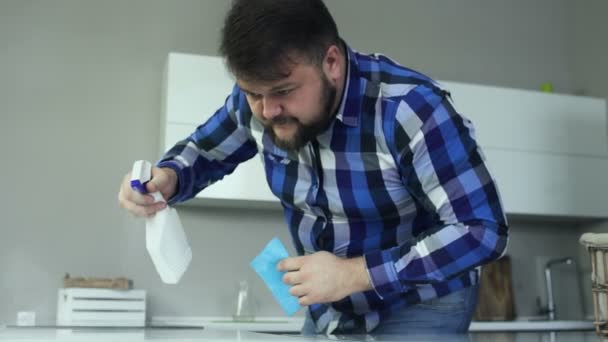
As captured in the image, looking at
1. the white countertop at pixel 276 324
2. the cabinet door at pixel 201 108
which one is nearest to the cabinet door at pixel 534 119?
the white countertop at pixel 276 324

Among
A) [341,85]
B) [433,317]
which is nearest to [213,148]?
[341,85]

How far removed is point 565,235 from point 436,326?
270cm

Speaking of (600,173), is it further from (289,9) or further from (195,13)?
(289,9)

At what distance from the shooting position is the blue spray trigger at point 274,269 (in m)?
1.33

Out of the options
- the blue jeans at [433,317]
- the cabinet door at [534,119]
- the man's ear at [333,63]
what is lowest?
the blue jeans at [433,317]

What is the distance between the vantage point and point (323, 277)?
1238 mm

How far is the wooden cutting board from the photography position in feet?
11.8

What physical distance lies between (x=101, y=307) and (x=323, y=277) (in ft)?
6.21

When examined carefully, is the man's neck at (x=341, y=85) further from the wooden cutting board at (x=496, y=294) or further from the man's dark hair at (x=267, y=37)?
the wooden cutting board at (x=496, y=294)

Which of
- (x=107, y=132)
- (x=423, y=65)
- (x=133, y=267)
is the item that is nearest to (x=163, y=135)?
(x=107, y=132)

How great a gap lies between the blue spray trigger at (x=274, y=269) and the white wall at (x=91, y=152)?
199 cm

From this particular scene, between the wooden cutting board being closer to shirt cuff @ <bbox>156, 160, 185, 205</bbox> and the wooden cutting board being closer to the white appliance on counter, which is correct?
the white appliance on counter

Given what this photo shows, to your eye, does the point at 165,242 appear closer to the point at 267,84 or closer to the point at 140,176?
the point at 140,176

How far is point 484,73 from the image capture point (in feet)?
13.0
